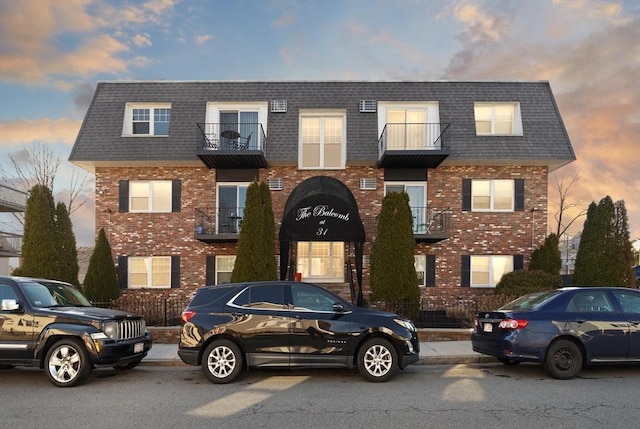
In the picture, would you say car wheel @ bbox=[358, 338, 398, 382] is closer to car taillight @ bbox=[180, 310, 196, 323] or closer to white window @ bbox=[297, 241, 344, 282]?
car taillight @ bbox=[180, 310, 196, 323]

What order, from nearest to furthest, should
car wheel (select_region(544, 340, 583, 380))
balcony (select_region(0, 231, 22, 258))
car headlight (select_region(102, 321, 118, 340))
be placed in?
car headlight (select_region(102, 321, 118, 340))
car wheel (select_region(544, 340, 583, 380))
balcony (select_region(0, 231, 22, 258))

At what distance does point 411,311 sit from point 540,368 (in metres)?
4.73

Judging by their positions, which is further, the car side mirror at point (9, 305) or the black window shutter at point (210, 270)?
the black window shutter at point (210, 270)

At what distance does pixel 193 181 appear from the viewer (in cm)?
1873

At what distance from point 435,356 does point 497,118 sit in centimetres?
1276

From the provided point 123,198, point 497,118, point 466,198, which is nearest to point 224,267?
point 123,198

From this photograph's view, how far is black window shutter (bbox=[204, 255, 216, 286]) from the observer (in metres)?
18.3

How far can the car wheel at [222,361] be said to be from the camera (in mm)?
7918

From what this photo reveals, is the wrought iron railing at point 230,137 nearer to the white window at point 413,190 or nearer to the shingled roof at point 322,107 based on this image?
the shingled roof at point 322,107

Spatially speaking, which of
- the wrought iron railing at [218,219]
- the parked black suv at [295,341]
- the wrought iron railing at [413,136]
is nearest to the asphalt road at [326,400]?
the parked black suv at [295,341]

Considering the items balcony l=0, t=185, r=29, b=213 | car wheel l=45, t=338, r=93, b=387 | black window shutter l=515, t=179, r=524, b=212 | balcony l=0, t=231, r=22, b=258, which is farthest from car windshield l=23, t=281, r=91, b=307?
balcony l=0, t=231, r=22, b=258

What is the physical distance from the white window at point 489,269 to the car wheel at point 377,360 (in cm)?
1150

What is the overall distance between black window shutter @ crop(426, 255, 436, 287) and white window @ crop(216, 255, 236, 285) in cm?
777

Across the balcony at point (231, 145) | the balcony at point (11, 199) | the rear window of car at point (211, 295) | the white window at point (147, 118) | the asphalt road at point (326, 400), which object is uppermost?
the white window at point (147, 118)
